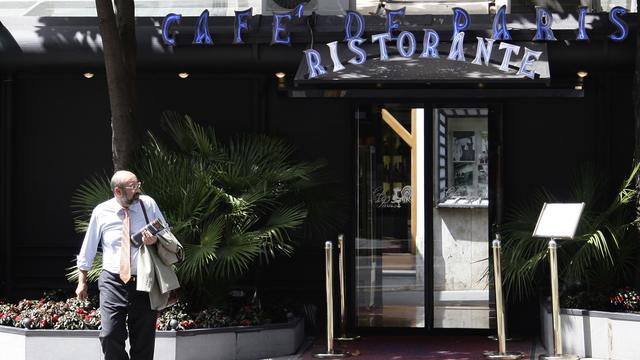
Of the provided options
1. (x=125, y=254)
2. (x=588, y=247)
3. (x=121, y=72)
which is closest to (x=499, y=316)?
(x=588, y=247)

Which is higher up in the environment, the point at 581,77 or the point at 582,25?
the point at 582,25

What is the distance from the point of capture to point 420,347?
10.5 meters

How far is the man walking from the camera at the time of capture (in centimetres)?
731

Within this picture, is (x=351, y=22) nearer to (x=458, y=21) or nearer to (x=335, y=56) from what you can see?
(x=335, y=56)

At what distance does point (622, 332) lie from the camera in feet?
29.9

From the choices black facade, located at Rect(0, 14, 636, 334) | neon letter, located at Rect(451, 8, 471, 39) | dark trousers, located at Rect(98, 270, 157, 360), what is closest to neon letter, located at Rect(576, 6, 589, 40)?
black facade, located at Rect(0, 14, 636, 334)

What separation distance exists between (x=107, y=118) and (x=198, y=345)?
360cm

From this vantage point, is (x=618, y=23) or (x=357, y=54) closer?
(x=618, y=23)

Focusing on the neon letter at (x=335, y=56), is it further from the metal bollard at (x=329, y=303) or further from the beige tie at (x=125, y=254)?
the beige tie at (x=125, y=254)

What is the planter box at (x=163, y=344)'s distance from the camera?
9219mm

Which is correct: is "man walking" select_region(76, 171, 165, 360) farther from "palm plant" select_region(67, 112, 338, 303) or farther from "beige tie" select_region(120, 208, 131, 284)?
"palm plant" select_region(67, 112, 338, 303)

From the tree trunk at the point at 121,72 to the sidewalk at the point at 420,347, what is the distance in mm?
2661

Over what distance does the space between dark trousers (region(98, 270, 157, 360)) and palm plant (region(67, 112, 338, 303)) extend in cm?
167

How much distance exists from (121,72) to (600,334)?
17.3 ft
